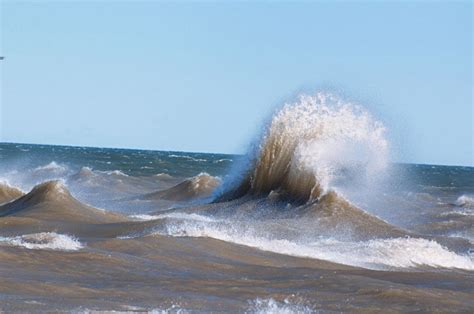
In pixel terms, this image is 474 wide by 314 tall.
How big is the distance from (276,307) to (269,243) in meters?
5.46

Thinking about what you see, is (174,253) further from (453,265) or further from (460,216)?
(460,216)

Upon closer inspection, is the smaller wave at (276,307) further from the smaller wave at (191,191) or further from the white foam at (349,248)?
the smaller wave at (191,191)

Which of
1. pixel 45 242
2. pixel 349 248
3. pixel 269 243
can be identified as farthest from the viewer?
pixel 349 248

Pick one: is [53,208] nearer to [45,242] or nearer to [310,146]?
[45,242]

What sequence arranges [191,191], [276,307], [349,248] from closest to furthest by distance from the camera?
[276,307], [349,248], [191,191]

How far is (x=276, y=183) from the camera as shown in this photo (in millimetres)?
22844

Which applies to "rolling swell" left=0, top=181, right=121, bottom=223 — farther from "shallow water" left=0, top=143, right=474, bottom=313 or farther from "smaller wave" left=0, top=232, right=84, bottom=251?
"smaller wave" left=0, top=232, right=84, bottom=251

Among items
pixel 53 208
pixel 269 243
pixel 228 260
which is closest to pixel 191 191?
pixel 53 208

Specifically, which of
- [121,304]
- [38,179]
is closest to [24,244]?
[121,304]

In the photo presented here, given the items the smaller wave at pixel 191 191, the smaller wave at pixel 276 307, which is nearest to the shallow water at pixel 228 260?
the smaller wave at pixel 276 307

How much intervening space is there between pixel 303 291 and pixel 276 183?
12360 mm

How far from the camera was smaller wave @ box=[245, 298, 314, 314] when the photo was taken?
938 centimetres

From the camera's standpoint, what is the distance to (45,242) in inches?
494

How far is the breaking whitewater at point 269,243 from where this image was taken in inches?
→ 392
